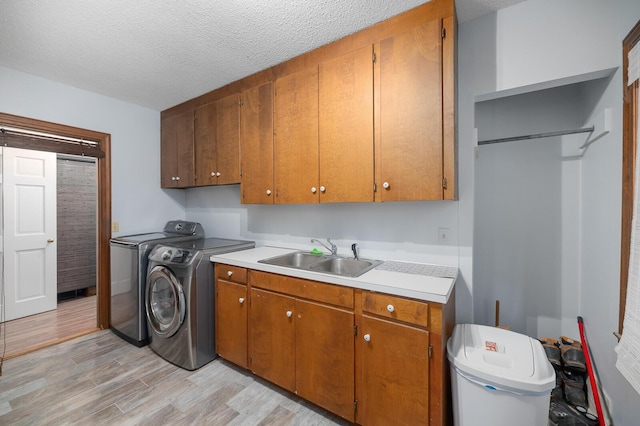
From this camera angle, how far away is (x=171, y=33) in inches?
70.5

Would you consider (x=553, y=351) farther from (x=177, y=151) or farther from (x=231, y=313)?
(x=177, y=151)

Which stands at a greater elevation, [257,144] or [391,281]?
[257,144]

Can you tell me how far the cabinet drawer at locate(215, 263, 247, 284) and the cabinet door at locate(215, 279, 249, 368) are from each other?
4cm

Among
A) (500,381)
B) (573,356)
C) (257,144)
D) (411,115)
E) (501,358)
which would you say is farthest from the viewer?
(257,144)

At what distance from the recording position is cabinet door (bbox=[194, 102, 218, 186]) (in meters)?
2.67

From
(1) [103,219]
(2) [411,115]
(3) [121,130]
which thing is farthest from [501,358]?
(3) [121,130]

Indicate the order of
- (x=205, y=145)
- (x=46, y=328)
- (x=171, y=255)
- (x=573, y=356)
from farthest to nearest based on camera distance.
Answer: (x=46, y=328) → (x=205, y=145) → (x=171, y=255) → (x=573, y=356)

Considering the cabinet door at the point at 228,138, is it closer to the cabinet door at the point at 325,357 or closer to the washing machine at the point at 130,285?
the washing machine at the point at 130,285

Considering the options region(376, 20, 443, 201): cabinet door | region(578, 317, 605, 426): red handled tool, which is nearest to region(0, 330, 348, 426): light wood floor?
region(578, 317, 605, 426): red handled tool

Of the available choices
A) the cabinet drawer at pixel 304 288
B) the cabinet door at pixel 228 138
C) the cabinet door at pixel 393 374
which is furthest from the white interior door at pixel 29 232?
the cabinet door at pixel 393 374

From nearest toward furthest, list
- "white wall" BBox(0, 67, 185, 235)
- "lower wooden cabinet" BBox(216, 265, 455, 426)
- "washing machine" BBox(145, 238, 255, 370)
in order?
"lower wooden cabinet" BBox(216, 265, 455, 426), "washing machine" BBox(145, 238, 255, 370), "white wall" BBox(0, 67, 185, 235)

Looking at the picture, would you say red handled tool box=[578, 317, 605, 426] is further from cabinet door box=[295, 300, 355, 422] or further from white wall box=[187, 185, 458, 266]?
cabinet door box=[295, 300, 355, 422]

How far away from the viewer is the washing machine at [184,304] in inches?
81.7

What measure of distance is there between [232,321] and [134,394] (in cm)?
78
